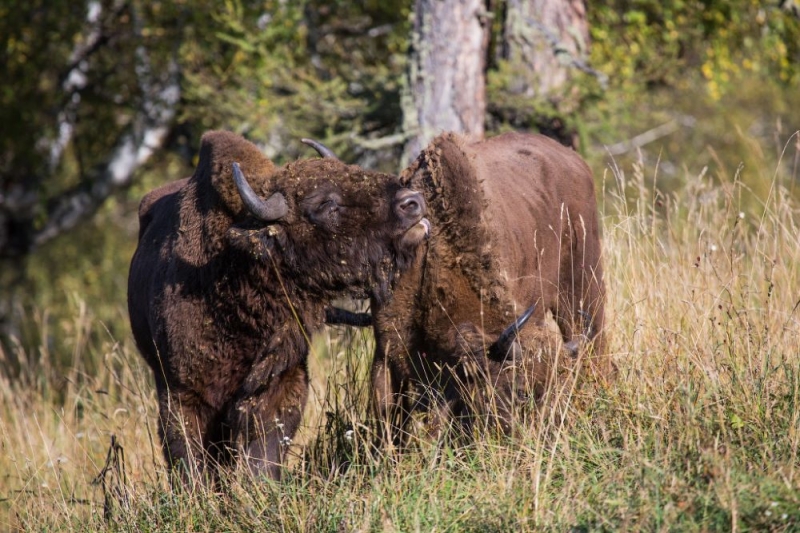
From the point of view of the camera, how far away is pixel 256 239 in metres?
4.82

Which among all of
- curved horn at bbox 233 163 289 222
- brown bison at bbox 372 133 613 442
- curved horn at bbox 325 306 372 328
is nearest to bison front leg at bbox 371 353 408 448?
brown bison at bbox 372 133 613 442

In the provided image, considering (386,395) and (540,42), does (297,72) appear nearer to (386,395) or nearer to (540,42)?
(540,42)

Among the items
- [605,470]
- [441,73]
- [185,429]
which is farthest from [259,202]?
[441,73]

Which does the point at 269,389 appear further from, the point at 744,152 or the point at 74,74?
the point at 744,152

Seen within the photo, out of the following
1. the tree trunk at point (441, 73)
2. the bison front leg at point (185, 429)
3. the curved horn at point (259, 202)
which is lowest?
the bison front leg at point (185, 429)

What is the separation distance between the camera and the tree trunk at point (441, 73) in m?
7.89

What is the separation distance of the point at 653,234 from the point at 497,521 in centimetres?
241

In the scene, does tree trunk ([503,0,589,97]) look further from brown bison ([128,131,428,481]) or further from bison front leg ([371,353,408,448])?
bison front leg ([371,353,408,448])

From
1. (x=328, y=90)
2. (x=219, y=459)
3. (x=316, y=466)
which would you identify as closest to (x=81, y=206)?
(x=328, y=90)

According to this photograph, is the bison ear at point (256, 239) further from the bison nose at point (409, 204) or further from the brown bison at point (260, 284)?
the bison nose at point (409, 204)

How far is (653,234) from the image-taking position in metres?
5.50

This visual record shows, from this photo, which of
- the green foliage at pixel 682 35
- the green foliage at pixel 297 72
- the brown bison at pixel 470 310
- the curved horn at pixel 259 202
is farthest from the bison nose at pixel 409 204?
the green foliage at pixel 682 35

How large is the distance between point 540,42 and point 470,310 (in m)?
4.40

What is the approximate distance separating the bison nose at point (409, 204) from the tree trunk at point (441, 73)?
2990 mm
